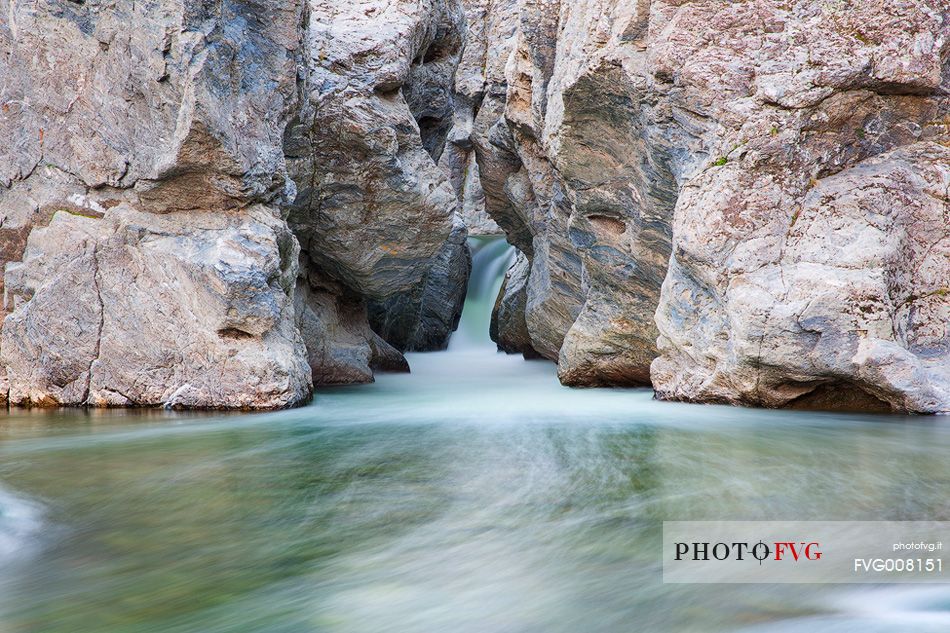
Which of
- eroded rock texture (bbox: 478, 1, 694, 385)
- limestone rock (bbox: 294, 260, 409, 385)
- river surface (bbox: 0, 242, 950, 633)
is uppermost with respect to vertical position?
eroded rock texture (bbox: 478, 1, 694, 385)

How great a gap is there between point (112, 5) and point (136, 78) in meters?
0.97

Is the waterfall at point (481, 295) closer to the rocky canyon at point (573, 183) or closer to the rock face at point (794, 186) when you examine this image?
the rocky canyon at point (573, 183)

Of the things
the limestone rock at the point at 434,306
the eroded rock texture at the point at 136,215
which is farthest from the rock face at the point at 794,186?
the limestone rock at the point at 434,306

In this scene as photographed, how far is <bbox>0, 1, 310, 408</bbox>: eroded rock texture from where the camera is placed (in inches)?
364

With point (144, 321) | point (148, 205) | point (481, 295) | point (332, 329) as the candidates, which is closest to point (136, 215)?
point (148, 205)

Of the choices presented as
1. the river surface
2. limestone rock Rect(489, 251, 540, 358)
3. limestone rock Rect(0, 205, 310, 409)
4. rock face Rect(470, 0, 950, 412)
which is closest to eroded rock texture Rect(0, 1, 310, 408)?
limestone rock Rect(0, 205, 310, 409)

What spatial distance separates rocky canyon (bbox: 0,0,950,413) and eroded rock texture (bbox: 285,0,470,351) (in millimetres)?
57

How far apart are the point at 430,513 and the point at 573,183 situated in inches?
325

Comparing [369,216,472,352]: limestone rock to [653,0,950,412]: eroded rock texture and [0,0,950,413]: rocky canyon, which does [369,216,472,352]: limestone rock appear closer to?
[0,0,950,413]: rocky canyon

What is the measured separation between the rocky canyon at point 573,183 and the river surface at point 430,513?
3.24ft

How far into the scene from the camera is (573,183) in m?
12.0

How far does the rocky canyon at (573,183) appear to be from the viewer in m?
8.03

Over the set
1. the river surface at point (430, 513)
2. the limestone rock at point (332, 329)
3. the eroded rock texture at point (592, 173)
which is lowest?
the river surface at point (430, 513)

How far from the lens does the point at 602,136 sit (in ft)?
36.7
